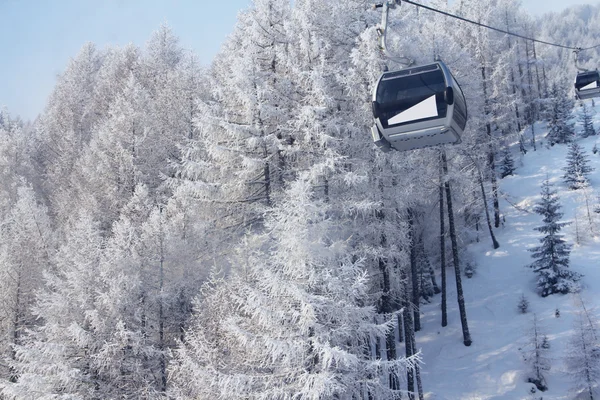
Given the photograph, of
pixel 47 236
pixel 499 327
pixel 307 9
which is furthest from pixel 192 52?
pixel 499 327

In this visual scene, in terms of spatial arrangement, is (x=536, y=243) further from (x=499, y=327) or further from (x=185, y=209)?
(x=185, y=209)

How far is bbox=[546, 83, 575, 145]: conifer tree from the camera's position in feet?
139

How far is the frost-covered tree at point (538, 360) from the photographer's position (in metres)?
19.6

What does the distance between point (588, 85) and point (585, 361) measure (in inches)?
389

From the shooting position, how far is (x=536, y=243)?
29.3 m

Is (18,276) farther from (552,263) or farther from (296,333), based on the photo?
(552,263)

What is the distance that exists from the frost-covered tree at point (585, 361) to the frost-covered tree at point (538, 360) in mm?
757

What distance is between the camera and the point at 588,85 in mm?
14117

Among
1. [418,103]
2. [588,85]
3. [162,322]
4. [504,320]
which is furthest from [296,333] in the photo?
[504,320]

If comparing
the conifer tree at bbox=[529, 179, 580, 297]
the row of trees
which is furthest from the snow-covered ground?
the row of trees

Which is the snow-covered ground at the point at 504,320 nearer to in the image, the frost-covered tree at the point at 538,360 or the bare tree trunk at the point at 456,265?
the frost-covered tree at the point at 538,360

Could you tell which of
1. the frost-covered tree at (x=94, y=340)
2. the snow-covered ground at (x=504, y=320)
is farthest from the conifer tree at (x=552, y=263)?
the frost-covered tree at (x=94, y=340)

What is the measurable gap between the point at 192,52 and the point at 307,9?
1871 centimetres

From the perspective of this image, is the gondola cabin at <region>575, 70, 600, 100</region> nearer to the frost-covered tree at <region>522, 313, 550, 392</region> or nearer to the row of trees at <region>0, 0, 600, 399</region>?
the row of trees at <region>0, 0, 600, 399</region>
